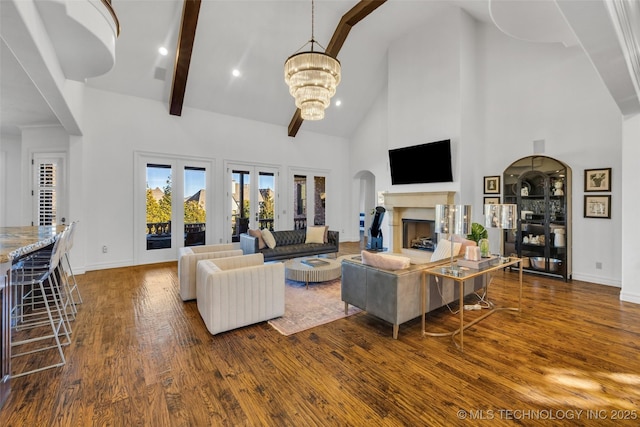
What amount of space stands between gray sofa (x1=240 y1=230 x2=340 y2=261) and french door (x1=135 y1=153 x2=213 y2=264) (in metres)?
1.62

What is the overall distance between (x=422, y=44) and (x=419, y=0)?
93 centimetres

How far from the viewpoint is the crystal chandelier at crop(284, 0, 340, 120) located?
3666 millimetres

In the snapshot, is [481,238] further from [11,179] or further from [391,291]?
[11,179]

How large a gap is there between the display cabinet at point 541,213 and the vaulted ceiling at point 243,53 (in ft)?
4.87

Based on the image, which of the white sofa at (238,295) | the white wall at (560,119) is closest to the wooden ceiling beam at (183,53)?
the white sofa at (238,295)

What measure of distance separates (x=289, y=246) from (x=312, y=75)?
347cm

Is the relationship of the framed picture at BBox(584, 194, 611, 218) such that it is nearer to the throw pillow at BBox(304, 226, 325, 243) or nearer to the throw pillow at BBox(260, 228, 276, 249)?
the throw pillow at BBox(304, 226, 325, 243)

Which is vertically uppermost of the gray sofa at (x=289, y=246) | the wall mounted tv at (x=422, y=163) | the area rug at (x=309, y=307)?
the wall mounted tv at (x=422, y=163)

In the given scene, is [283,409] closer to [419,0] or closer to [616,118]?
[616,118]

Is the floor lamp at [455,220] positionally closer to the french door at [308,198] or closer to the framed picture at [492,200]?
the framed picture at [492,200]

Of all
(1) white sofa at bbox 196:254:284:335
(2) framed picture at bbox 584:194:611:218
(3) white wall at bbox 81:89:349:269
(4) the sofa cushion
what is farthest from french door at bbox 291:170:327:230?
(2) framed picture at bbox 584:194:611:218

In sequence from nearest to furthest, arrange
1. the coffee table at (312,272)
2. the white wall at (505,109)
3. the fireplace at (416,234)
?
the coffee table at (312,272) < the white wall at (505,109) < the fireplace at (416,234)

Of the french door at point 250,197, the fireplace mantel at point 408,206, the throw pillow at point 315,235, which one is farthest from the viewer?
the french door at point 250,197

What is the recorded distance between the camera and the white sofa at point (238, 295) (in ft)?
9.41
